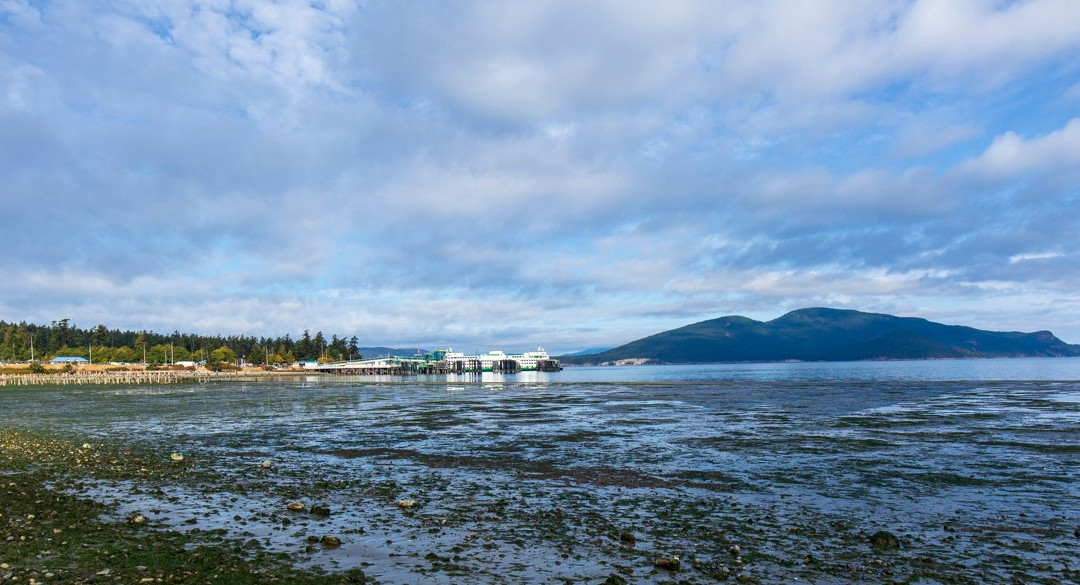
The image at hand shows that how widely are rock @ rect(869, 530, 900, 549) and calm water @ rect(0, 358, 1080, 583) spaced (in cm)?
21

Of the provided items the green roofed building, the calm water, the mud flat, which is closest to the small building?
the green roofed building

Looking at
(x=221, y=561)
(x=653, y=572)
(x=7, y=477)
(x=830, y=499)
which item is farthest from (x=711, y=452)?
(x=7, y=477)

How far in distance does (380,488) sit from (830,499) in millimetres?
13157

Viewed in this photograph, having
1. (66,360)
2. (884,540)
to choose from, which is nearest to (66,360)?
(66,360)

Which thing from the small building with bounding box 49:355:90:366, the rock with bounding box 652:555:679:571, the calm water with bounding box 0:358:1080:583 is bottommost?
the calm water with bounding box 0:358:1080:583

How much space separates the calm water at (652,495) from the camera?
11688mm

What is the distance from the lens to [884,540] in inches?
506

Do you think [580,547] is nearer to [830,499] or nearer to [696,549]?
[696,549]

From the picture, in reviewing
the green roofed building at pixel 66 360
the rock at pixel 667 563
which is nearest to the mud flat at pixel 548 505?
the rock at pixel 667 563

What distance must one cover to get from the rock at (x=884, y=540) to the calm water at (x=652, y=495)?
0.68 ft

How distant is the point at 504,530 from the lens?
14.0 m

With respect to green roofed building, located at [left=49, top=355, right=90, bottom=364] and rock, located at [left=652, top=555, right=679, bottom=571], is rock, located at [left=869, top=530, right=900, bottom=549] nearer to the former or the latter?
rock, located at [left=652, top=555, right=679, bottom=571]

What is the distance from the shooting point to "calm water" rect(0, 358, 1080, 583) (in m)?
11.7

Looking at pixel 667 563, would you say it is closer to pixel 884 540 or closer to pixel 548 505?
pixel 884 540
